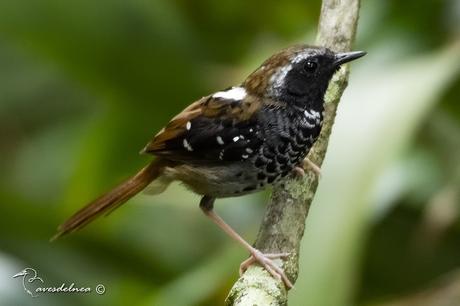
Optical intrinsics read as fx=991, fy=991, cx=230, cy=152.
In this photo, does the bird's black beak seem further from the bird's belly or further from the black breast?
the bird's belly

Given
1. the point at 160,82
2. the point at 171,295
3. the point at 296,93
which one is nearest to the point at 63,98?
the point at 160,82

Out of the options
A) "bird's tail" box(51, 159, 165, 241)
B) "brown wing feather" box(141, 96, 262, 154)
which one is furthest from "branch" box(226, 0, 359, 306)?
"bird's tail" box(51, 159, 165, 241)

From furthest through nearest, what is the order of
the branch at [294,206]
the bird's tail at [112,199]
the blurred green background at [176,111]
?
the blurred green background at [176,111], the bird's tail at [112,199], the branch at [294,206]

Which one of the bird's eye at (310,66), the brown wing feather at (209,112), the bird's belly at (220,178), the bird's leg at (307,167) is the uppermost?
the bird's eye at (310,66)

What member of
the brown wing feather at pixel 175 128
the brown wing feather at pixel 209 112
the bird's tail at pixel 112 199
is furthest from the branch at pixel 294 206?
the bird's tail at pixel 112 199

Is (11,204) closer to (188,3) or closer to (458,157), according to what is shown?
(188,3)

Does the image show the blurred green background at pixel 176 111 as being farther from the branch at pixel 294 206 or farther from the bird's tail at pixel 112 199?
the bird's tail at pixel 112 199

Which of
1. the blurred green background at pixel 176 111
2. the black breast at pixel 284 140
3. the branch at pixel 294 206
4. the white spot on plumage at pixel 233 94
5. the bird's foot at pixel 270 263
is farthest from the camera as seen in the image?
the blurred green background at pixel 176 111
